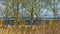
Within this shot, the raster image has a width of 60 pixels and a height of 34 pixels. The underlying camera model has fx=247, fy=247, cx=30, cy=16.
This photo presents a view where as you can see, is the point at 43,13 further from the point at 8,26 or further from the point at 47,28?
the point at 8,26

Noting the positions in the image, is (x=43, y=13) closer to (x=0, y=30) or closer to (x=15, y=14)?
(x=15, y=14)

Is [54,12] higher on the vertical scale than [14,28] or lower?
higher

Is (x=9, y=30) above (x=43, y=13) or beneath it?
beneath

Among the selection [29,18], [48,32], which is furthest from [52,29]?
[29,18]

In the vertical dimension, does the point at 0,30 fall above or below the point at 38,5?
below

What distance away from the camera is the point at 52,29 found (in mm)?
3844

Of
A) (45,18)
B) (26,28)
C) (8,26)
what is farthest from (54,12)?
(8,26)

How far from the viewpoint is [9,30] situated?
382 centimetres

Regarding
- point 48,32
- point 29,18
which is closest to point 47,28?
point 48,32

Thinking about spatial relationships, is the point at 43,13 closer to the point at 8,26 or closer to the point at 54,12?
the point at 54,12

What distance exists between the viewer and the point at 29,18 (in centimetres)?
383

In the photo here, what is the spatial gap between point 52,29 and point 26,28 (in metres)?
0.40

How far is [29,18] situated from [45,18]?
0.25 metres

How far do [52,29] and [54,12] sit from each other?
268mm
